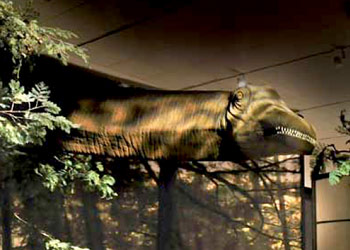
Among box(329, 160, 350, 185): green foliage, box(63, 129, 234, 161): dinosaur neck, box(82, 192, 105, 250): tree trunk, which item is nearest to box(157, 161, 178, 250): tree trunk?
box(82, 192, 105, 250): tree trunk

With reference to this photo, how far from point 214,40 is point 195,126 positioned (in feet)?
4.68

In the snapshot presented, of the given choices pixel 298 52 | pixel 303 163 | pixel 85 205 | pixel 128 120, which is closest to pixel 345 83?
pixel 298 52

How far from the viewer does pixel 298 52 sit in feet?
11.6

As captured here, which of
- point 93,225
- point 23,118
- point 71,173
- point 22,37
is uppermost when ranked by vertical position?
point 22,37

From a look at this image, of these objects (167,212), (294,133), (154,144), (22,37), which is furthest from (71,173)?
(167,212)

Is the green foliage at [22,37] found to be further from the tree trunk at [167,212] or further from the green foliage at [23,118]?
the tree trunk at [167,212]

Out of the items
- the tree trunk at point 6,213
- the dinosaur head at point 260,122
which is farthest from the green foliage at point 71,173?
the tree trunk at point 6,213

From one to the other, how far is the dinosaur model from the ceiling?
93cm

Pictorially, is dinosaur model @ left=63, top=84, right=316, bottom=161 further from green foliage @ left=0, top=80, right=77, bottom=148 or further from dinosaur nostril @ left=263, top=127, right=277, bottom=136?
green foliage @ left=0, top=80, right=77, bottom=148

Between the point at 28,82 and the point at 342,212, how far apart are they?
4.53 metres

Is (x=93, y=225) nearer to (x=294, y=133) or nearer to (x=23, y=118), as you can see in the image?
(x=23, y=118)

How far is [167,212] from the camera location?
4.48m

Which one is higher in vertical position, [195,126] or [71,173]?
[195,126]

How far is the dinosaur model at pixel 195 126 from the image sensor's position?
202 cm
